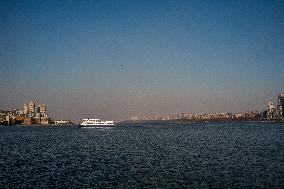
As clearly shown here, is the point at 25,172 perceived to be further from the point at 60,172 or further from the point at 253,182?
the point at 253,182

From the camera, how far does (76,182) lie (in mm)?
38469

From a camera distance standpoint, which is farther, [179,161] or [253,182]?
[179,161]

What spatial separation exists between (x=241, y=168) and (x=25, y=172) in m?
27.7

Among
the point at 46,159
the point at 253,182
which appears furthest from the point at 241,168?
the point at 46,159

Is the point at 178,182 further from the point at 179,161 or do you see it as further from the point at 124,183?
the point at 179,161

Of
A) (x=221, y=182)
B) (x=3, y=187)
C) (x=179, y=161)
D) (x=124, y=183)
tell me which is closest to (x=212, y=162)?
(x=179, y=161)

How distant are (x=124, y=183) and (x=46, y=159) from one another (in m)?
26.3

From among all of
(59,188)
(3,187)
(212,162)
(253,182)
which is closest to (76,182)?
(59,188)

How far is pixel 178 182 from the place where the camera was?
1462 inches

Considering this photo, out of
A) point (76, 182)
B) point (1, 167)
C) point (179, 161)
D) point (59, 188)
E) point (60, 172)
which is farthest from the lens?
point (179, 161)

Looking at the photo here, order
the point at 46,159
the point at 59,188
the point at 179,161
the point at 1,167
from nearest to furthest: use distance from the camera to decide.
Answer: the point at 59,188
the point at 1,167
the point at 179,161
the point at 46,159

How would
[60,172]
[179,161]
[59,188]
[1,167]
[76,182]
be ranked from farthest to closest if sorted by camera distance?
[179,161]
[1,167]
[60,172]
[76,182]
[59,188]

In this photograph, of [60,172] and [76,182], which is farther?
[60,172]

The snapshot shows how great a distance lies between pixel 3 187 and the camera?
118 ft
